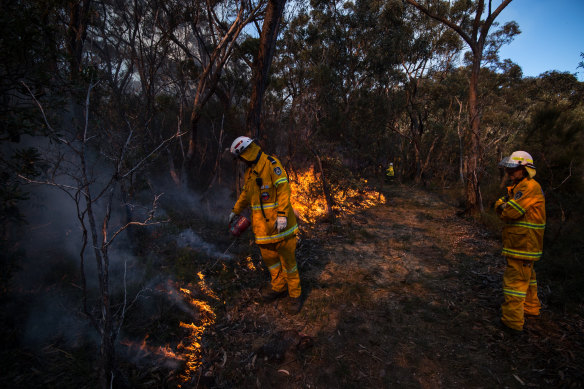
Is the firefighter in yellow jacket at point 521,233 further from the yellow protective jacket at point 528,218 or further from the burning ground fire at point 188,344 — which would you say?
the burning ground fire at point 188,344

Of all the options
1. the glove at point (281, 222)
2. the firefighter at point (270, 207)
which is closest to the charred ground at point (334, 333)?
the firefighter at point (270, 207)

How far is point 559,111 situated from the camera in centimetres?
695

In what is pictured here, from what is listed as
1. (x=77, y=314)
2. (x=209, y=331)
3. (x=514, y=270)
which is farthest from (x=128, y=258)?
(x=514, y=270)

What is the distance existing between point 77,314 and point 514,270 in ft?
16.9

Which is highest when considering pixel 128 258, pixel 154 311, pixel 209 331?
pixel 128 258

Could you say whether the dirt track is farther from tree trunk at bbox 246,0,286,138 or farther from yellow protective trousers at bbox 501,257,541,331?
tree trunk at bbox 246,0,286,138

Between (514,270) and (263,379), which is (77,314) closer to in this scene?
(263,379)

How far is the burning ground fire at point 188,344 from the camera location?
2.62m

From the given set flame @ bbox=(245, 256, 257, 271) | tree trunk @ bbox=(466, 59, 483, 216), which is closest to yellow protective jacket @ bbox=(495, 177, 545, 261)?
flame @ bbox=(245, 256, 257, 271)

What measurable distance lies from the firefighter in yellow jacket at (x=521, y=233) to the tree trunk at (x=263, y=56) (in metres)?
4.07

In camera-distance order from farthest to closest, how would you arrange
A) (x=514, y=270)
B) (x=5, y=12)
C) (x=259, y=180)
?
(x=259, y=180) → (x=514, y=270) → (x=5, y=12)

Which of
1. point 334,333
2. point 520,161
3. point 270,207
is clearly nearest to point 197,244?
point 270,207

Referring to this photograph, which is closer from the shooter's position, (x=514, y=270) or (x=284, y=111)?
(x=514, y=270)

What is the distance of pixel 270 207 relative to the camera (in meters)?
3.39
